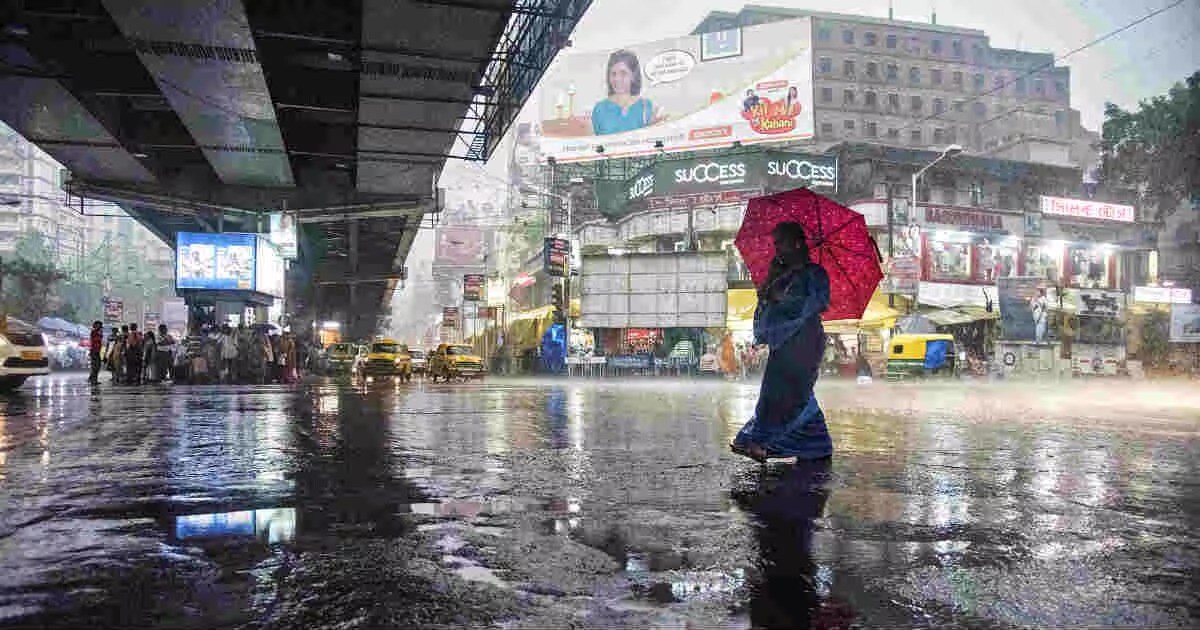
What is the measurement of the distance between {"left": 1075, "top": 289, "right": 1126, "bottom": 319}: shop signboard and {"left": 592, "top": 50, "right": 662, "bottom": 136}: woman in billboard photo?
25056 millimetres

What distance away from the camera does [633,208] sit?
46.3m

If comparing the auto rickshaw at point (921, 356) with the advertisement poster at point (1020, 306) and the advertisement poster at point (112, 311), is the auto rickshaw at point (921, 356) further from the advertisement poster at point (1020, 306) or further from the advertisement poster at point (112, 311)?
the advertisement poster at point (112, 311)

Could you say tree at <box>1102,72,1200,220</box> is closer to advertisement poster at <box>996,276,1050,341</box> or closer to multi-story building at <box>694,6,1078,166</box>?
advertisement poster at <box>996,276,1050,341</box>

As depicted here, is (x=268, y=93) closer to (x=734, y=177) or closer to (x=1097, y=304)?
(x=734, y=177)

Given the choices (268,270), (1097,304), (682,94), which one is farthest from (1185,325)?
(268,270)

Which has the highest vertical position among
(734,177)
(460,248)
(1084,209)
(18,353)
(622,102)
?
(622,102)

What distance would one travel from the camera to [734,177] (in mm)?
42438

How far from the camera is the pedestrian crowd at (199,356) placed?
2348 cm

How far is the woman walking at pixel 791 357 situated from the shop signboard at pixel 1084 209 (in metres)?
43.8

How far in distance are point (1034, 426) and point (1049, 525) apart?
7.21 meters

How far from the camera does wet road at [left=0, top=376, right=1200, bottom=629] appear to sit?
2549 mm

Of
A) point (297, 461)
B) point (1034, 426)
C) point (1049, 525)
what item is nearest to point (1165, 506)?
point (1049, 525)

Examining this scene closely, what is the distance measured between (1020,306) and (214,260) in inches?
1350

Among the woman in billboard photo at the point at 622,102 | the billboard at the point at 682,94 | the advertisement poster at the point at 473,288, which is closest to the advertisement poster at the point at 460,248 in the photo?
the advertisement poster at the point at 473,288
